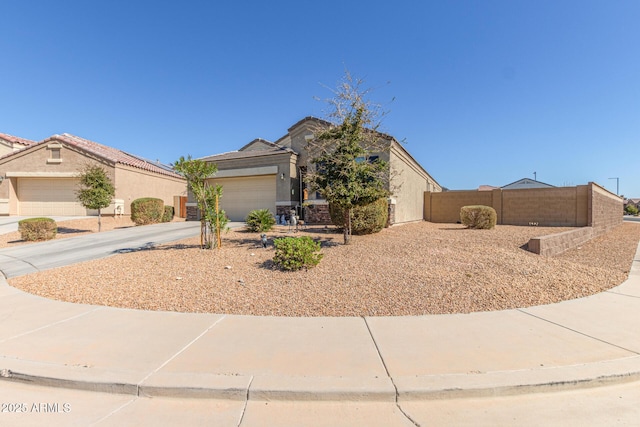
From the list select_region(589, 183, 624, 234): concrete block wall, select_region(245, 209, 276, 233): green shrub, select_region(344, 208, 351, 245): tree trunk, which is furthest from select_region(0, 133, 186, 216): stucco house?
select_region(589, 183, 624, 234): concrete block wall

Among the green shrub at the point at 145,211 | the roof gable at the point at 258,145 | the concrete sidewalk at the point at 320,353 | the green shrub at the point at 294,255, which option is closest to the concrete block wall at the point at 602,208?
the concrete sidewalk at the point at 320,353

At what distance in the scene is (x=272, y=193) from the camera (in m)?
16.8

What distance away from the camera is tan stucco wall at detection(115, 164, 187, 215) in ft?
65.4

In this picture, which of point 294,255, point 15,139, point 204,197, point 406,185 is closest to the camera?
point 294,255

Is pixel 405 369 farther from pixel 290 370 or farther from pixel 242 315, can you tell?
pixel 242 315

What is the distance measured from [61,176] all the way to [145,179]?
4.92 meters

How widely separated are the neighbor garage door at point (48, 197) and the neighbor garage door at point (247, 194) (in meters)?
10.5

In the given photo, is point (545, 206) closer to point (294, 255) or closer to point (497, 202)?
point (497, 202)

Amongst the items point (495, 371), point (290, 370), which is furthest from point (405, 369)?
point (290, 370)

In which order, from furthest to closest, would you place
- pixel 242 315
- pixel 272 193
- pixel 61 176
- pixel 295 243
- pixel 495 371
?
pixel 61 176 → pixel 272 193 → pixel 295 243 → pixel 242 315 → pixel 495 371

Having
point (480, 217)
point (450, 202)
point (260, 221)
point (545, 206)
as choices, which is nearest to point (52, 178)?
point (260, 221)

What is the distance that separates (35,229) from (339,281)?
12737 millimetres

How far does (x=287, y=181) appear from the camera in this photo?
15609 mm

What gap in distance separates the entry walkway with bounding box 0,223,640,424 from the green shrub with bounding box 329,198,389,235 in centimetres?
586
